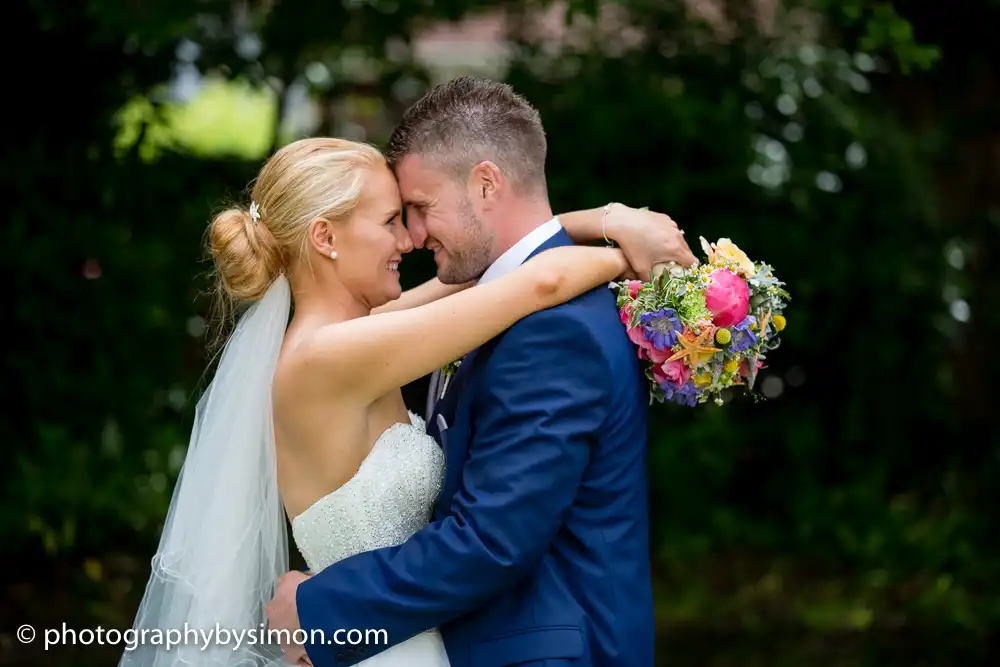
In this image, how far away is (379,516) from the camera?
9.47 ft

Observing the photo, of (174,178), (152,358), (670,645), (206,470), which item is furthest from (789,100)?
(206,470)

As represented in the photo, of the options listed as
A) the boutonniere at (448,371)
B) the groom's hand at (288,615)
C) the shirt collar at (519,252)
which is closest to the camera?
the groom's hand at (288,615)

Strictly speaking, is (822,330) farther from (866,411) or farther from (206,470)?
(206,470)

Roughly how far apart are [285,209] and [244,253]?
0.17 metres

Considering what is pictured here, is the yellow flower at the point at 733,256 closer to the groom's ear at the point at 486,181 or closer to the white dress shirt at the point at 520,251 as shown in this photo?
the white dress shirt at the point at 520,251

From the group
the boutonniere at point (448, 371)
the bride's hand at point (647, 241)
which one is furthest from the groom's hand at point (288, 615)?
the bride's hand at point (647, 241)

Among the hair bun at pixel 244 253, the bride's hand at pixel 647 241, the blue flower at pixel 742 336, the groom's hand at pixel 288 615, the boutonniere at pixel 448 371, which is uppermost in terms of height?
the hair bun at pixel 244 253

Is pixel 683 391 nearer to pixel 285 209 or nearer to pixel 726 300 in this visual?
pixel 726 300

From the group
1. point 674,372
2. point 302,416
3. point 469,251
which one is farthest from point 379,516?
point 674,372

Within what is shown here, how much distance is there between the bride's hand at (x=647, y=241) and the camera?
9.67 feet

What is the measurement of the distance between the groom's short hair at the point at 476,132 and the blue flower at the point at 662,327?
19.4 inches

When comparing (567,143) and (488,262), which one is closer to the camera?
(488,262)

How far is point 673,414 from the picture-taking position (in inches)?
244

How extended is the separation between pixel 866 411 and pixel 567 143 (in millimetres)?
2379
